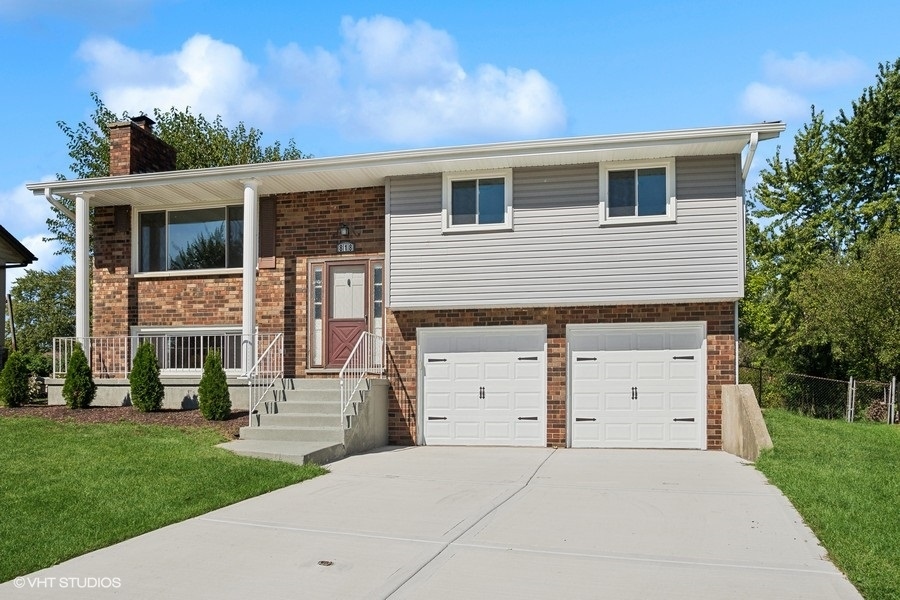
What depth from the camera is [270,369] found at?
43.6 ft

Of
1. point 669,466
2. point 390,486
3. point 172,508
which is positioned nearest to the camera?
point 172,508

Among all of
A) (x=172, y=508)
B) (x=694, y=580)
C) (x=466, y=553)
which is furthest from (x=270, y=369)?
(x=694, y=580)

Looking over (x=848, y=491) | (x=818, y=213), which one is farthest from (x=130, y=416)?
(x=818, y=213)

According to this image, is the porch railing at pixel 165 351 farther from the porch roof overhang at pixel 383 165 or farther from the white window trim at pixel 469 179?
the white window trim at pixel 469 179

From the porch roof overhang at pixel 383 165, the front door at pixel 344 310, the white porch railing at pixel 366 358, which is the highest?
the porch roof overhang at pixel 383 165

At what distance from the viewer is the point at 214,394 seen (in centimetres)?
1186

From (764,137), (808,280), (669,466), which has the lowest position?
(669,466)

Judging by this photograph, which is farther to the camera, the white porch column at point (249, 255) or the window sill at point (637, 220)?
the white porch column at point (249, 255)

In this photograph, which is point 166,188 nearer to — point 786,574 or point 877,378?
point 786,574

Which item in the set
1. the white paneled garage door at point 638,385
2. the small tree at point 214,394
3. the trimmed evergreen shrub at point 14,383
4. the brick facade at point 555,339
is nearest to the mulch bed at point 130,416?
the small tree at point 214,394

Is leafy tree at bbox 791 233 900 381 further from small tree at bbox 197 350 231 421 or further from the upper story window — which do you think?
small tree at bbox 197 350 231 421

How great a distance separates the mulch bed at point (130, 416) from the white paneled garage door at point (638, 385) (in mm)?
5249

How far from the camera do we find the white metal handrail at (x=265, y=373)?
1188 centimetres

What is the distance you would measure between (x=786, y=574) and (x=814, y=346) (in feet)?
72.9
